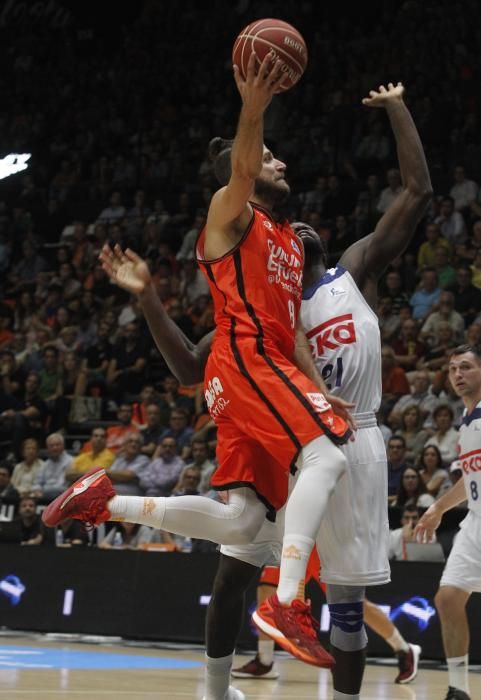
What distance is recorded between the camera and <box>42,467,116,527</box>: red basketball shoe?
501 centimetres

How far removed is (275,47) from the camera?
4.82 metres

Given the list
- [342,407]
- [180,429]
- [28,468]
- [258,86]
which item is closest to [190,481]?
[180,429]

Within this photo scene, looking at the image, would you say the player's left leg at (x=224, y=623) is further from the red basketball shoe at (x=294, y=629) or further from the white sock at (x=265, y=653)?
the white sock at (x=265, y=653)

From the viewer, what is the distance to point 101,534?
40.5 ft

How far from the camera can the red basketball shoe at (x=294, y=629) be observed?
441cm

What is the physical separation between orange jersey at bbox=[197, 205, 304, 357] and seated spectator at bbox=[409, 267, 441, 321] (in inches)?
337

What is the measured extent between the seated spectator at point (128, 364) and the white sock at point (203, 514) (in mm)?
10669

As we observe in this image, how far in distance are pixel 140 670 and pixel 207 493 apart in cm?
315

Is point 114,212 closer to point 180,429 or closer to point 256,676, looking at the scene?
point 180,429

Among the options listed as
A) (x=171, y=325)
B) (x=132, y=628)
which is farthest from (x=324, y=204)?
(x=171, y=325)

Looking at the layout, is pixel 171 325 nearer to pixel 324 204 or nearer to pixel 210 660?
pixel 210 660

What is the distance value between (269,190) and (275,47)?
61 cm

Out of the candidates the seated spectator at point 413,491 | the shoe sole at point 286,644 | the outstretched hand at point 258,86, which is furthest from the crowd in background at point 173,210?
the outstretched hand at point 258,86

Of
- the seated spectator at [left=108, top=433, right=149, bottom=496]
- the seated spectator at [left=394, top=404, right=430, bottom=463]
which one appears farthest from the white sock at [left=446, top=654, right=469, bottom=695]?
the seated spectator at [left=108, top=433, right=149, bottom=496]
